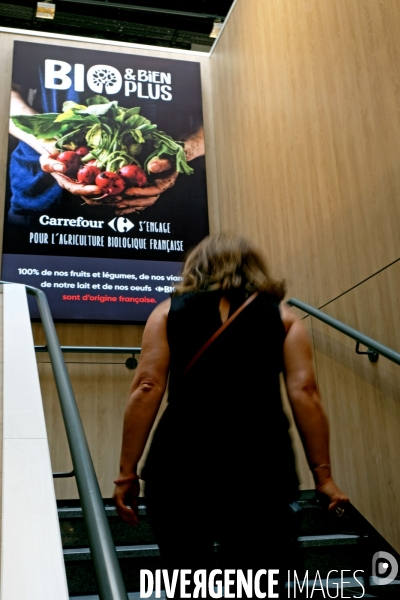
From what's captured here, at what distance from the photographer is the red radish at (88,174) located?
6.76 meters

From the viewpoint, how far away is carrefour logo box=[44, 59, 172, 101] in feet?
23.2

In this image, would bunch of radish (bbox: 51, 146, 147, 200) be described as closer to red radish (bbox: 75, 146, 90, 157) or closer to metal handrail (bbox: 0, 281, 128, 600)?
red radish (bbox: 75, 146, 90, 157)

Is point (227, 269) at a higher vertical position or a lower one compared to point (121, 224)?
lower

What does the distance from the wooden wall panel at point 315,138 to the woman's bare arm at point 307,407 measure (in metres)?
1.96

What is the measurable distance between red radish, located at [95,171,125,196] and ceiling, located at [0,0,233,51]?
284 cm

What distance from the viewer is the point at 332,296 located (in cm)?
464

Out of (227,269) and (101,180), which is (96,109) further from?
(227,269)

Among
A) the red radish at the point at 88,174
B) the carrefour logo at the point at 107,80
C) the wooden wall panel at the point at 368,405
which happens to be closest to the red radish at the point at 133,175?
the red radish at the point at 88,174

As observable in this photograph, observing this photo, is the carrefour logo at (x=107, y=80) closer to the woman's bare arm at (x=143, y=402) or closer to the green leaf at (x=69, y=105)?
the green leaf at (x=69, y=105)

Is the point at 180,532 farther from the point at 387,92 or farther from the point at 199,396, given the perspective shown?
the point at 387,92

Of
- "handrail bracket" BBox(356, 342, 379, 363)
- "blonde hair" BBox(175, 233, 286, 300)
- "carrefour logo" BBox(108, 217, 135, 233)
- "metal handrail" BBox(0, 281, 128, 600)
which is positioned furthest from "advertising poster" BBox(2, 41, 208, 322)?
"blonde hair" BBox(175, 233, 286, 300)

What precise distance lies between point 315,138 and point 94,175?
260 cm

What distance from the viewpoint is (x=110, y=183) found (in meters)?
6.82

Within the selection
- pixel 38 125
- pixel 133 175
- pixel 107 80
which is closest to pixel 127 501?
pixel 133 175
